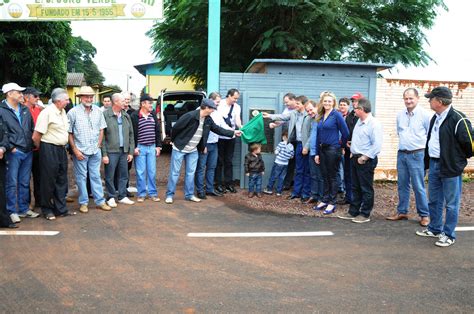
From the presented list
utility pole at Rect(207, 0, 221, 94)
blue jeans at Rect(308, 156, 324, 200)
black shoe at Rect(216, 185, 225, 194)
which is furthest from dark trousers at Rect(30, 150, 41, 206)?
blue jeans at Rect(308, 156, 324, 200)

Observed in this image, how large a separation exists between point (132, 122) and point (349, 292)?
519cm

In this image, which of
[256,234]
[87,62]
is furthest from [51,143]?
[87,62]

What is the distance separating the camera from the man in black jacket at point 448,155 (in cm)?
565

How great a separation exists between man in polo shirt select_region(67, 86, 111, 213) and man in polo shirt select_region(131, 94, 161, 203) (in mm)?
750

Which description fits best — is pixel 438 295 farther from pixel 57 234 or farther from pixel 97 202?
pixel 97 202

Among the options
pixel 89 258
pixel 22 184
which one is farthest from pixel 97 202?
pixel 89 258

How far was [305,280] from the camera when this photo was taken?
4.50 meters

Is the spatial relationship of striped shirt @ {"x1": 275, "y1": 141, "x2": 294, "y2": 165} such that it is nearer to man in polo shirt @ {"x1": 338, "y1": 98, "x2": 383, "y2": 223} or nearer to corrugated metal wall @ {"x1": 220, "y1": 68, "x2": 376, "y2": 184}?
corrugated metal wall @ {"x1": 220, "y1": 68, "x2": 376, "y2": 184}

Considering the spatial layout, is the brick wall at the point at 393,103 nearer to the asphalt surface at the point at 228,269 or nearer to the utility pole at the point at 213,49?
the utility pole at the point at 213,49

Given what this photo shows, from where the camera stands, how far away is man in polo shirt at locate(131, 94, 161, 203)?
8.05m

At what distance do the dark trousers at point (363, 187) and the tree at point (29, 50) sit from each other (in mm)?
12314

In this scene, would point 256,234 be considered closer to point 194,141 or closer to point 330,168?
point 330,168

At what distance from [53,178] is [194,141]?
7.85 ft

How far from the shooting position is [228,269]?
4.79 m
